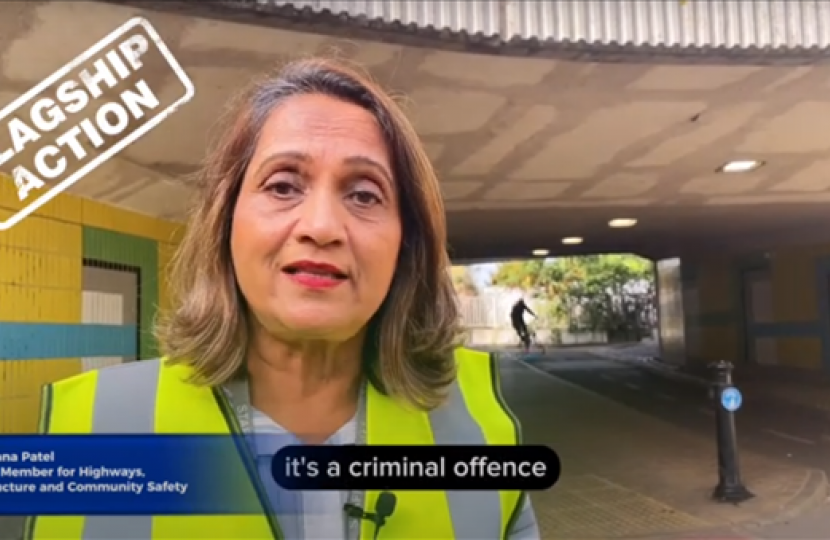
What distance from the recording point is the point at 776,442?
21.7 ft

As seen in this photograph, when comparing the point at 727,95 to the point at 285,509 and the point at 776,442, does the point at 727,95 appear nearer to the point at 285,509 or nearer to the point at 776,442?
the point at 285,509

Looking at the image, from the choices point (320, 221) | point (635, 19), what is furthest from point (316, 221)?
point (635, 19)

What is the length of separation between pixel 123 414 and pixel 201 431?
125 millimetres

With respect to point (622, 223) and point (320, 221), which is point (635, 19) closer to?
point (320, 221)

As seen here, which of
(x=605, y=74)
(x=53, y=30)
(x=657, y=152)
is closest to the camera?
(x=53, y=30)

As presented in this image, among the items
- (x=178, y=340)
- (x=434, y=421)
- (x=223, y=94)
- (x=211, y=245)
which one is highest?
(x=223, y=94)

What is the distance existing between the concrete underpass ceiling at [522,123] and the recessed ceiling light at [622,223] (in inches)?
23.5

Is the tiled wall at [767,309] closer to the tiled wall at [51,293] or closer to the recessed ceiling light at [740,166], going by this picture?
the recessed ceiling light at [740,166]

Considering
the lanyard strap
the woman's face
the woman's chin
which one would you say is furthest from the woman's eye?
the lanyard strap

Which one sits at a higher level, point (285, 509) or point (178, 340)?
point (178, 340)

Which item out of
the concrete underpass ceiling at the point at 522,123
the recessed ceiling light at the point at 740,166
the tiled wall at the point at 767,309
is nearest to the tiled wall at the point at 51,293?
the concrete underpass ceiling at the point at 522,123

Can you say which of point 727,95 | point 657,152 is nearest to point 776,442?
point 657,152

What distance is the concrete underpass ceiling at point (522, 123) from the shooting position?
257 cm

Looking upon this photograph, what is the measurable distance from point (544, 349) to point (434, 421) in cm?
177
